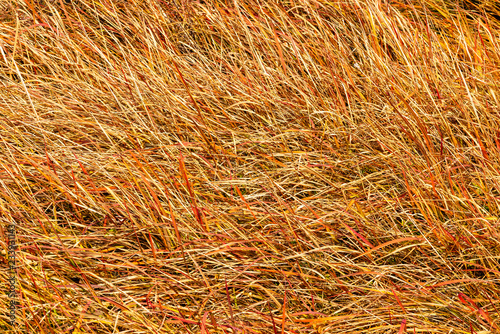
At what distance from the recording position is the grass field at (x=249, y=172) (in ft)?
5.01

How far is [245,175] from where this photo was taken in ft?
6.55

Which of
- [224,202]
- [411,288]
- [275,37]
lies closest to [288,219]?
[224,202]

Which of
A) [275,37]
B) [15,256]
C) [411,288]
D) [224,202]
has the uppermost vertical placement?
[275,37]

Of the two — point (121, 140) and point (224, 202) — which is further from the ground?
point (121, 140)

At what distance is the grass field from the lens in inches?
60.1

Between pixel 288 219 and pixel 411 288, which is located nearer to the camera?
pixel 411 288

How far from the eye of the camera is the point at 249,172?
195 cm

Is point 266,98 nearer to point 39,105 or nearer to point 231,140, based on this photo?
point 231,140

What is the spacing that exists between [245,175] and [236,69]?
0.61m

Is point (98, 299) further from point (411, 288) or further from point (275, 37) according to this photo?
point (275, 37)

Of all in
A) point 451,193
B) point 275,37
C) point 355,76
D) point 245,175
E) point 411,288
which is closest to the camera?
point 411,288

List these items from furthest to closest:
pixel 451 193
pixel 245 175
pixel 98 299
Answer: pixel 245 175 < pixel 451 193 < pixel 98 299

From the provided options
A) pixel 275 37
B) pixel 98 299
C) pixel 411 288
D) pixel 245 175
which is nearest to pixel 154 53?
pixel 275 37

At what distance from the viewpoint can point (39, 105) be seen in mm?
2145
